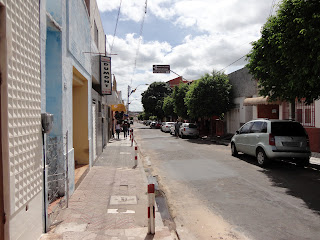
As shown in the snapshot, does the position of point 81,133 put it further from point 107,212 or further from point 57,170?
point 107,212

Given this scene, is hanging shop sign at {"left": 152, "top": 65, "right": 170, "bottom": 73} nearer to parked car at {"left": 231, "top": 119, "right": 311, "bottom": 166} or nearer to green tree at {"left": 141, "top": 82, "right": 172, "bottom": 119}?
parked car at {"left": 231, "top": 119, "right": 311, "bottom": 166}

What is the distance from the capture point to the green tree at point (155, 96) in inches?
2270

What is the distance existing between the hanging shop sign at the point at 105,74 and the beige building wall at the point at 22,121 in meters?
8.96

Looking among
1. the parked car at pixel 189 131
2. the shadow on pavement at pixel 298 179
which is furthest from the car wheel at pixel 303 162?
the parked car at pixel 189 131

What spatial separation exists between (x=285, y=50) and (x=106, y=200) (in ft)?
20.7

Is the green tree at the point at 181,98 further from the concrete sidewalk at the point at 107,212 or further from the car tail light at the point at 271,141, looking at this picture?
the concrete sidewalk at the point at 107,212

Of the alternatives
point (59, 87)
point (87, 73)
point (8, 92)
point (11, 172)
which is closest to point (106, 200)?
point (59, 87)

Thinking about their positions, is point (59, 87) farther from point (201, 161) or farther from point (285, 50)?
point (201, 161)

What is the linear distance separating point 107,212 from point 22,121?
2.73 m

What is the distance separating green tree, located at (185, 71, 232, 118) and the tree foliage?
1374cm

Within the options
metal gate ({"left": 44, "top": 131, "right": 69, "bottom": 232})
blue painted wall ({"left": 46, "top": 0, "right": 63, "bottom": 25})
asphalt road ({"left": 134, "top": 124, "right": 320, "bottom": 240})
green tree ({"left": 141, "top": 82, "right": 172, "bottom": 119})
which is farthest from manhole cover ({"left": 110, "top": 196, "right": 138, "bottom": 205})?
green tree ({"left": 141, "top": 82, "right": 172, "bottom": 119})

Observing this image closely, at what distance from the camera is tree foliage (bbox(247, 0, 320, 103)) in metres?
7.21

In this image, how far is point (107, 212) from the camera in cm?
552

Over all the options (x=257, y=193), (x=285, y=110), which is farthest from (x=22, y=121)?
(x=285, y=110)
